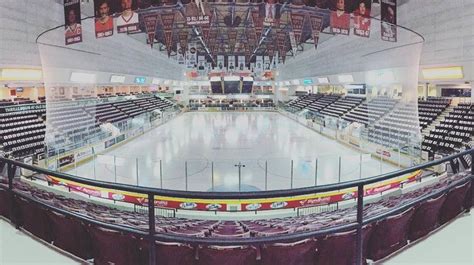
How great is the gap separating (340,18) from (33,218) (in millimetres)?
13022


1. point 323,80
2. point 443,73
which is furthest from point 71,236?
point 323,80

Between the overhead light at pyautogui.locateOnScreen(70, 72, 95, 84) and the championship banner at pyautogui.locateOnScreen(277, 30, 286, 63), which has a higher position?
the championship banner at pyautogui.locateOnScreen(277, 30, 286, 63)

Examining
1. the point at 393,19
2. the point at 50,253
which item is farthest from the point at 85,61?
the point at 50,253

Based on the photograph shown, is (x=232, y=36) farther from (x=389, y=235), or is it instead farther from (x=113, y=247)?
(x=113, y=247)

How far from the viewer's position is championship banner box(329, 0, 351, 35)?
40.1 feet

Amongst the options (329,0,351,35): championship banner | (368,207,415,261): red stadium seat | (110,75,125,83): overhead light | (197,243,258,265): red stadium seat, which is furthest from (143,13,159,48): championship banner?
(197,243,258,265): red stadium seat

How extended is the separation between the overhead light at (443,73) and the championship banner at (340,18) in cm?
798

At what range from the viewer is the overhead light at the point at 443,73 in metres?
17.4

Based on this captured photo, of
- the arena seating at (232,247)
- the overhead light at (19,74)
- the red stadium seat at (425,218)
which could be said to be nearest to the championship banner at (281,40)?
the overhead light at (19,74)

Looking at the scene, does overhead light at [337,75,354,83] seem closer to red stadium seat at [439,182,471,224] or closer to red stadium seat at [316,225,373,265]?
red stadium seat at [439,182,471,224]

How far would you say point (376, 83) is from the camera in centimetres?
2327

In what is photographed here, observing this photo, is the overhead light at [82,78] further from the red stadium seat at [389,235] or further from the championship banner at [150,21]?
the red stadium seat at [389,235]

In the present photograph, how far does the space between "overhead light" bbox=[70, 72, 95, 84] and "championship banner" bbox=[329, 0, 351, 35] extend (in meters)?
15.5

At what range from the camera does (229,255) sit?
7.68ft
